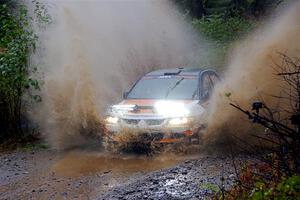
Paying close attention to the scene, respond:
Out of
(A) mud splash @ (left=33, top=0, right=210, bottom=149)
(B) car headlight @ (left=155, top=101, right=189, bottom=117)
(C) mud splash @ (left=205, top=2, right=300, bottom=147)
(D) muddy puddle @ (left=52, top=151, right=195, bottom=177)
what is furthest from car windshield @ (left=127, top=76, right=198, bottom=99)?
(D) muddy puddle @ (left=52, top=151, right=195, bottom=177)

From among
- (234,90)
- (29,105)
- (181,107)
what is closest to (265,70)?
(234,90)

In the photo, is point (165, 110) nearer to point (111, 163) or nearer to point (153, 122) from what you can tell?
point (153, 122)

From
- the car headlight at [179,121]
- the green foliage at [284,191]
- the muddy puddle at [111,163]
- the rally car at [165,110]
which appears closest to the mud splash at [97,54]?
the rally car at [165,110]

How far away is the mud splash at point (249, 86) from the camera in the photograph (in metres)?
9.86

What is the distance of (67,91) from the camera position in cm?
1232

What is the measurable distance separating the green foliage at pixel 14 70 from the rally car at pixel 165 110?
298 cm

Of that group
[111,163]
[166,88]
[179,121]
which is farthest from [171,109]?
[111,163]

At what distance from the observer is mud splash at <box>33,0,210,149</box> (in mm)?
11828

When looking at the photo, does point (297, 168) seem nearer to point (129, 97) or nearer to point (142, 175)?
point (142, 175)

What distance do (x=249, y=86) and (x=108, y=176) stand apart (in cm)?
409

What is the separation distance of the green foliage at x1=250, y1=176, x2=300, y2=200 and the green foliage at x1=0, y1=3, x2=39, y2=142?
29.1 ft

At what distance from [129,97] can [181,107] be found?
170cm

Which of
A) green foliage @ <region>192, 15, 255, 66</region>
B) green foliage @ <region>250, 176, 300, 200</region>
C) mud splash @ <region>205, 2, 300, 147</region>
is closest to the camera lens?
green foliage @ <region>250, 176, 300, 200</region>

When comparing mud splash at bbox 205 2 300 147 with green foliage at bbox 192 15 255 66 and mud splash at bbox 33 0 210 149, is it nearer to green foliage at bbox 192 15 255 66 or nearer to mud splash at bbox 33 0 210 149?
mud splash at bbox 33 0 210 149
